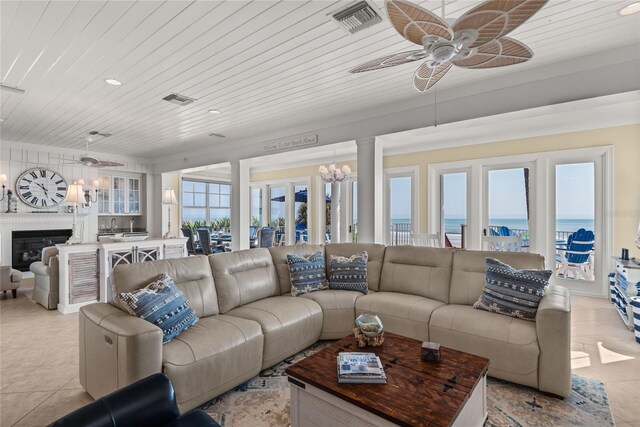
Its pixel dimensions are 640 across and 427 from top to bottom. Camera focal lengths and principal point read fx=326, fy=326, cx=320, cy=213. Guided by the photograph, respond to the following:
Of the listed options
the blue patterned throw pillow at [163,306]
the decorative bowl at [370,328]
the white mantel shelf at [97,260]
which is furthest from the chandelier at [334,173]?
the decorative bowl at [370,328]

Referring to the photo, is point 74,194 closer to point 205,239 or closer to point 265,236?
point 205,239

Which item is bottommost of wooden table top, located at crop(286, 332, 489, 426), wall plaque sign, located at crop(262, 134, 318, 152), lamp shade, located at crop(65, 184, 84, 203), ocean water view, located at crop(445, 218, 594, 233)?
wooden table top, located at crop(286, 332, 489, 426)

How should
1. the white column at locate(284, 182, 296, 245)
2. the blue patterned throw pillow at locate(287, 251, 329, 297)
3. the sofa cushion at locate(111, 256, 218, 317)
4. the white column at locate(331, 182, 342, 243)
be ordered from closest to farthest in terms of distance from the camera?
1. the sofa cushion at locate(111, 256, 218, 317)
2. the blue patterned throw pillow at locate(287, 251, 329, 297)
3. the white column at locate(331, 182, 342, 243)
4. the white column at locate(284, 182, 296, 245)

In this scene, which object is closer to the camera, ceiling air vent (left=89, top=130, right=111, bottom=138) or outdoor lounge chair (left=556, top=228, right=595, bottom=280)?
outdoor lounge chair (left=556, top=228, right=595, bottom=280)

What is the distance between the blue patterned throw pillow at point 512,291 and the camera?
8.56 feet

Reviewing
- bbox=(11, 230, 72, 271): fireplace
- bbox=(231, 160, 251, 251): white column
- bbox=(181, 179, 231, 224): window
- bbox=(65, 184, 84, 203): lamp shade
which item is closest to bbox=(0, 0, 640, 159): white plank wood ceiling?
bbox=(65, 184, 84, 203): lamp shade

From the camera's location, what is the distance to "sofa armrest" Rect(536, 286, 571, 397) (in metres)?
2.29

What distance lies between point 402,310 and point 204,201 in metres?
8.04

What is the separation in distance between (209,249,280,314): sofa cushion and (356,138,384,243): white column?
1.47 meters

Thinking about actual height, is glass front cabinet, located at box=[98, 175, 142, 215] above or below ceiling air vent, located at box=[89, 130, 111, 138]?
below

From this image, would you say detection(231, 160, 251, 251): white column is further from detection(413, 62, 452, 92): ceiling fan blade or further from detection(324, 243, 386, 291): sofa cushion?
detection(413, 62, 452, 92): ceiling fan blade

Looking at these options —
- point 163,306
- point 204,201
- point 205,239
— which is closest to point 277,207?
point 204,201

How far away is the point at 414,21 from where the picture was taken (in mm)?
1512

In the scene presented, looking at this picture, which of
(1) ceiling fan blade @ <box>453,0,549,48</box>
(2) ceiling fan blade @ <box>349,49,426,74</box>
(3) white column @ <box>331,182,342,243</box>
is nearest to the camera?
(1) ceiling fan blade @ <box>453,0,549,48</box>
